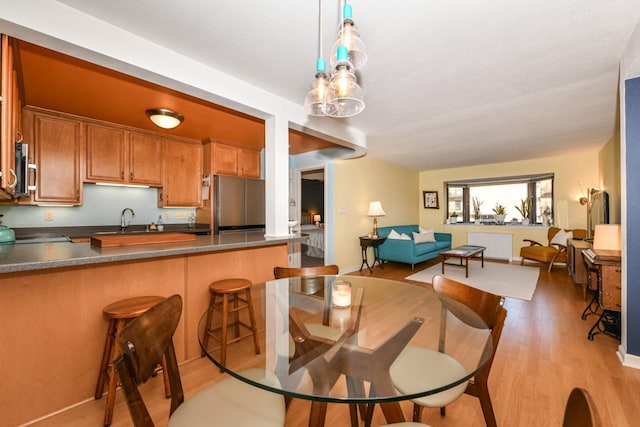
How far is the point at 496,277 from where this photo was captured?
187 inches

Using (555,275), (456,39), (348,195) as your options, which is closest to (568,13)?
(456,39)

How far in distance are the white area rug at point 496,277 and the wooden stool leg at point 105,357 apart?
4.11 m

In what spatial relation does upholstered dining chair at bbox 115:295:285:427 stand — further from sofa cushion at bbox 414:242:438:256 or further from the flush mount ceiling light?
sofa cushion at bbox 414:242:438:256

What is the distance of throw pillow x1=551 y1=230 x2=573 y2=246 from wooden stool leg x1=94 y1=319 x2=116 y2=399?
666 centimetres

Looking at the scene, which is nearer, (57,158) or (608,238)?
(608,238)

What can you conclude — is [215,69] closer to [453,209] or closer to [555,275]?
[555,275]

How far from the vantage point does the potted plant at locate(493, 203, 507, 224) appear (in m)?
6.66

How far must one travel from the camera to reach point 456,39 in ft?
6.25

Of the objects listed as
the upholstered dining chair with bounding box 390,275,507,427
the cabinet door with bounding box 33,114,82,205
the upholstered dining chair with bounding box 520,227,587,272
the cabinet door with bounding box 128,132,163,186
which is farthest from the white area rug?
the cabinet door with bounding box 33,114,82,205

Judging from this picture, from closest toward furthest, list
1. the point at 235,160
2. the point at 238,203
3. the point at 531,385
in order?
the point at 531,385, the point at 238,203, the point at 235,160

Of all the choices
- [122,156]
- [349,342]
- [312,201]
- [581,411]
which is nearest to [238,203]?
[122,156]

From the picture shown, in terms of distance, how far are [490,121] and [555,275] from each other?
10.9 feet

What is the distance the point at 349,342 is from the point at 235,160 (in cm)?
385

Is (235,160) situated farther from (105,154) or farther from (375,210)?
(375,210)
